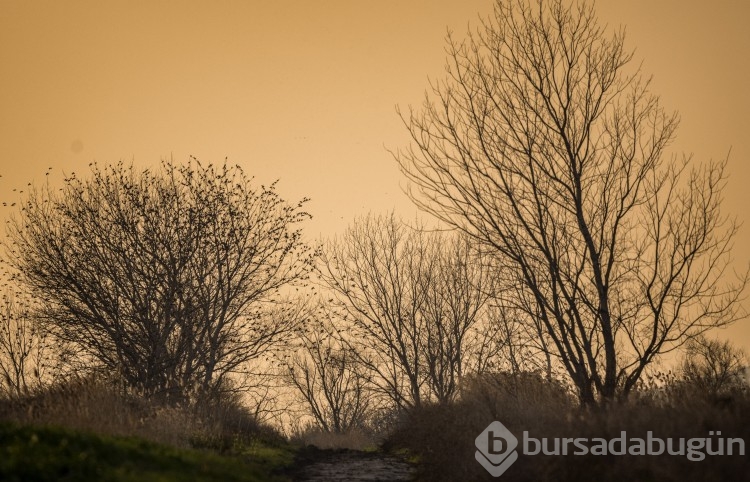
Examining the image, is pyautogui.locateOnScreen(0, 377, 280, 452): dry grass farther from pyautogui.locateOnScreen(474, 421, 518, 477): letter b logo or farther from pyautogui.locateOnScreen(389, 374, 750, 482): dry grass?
pyautogui.locateOnScreen(474, 421, 518, 477): letter b logo

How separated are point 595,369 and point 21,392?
13338 mm

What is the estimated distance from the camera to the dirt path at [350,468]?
1248cm

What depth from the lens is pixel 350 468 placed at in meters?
14.4

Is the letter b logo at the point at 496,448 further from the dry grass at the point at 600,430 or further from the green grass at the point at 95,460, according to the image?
the green grass at the point at 95,460

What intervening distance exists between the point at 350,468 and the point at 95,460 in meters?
7.82

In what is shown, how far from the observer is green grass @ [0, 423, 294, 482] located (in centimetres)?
674

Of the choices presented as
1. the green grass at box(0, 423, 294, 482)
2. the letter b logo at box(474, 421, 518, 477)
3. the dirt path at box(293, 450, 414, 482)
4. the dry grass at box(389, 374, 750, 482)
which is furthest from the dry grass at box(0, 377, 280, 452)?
the letter b logo at box(474, 421, 518, 477)

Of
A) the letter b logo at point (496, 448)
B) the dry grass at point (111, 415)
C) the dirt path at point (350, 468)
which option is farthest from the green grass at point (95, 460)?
the letter b logo at point (496, 448)

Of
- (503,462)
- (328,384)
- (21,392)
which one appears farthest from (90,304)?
(328,384)

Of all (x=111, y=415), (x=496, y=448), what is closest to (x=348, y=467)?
(x=496, y=448)

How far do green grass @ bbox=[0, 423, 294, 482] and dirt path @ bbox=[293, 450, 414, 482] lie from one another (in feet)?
7.93

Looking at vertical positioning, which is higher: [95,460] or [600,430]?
[600,430]

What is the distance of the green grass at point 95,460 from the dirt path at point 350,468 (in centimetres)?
242

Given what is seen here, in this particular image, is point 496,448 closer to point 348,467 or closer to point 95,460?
point 348,467
